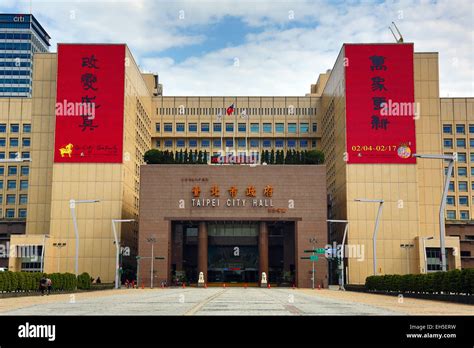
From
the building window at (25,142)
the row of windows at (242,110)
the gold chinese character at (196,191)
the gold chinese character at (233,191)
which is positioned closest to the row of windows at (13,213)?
the building window at (25,142)

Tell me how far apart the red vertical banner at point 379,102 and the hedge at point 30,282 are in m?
53.1

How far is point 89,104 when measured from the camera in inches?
4080

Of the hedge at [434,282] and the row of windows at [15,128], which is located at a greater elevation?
the row of windows at [15,128]

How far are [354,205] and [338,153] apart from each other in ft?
39.7

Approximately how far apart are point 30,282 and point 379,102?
68.4m

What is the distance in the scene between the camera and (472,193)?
121 metres

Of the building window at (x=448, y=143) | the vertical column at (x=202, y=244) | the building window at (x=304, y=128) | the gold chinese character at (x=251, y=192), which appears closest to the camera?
the vertical column at (x=202, y=244)

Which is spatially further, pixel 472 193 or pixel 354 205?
pixel 472 193

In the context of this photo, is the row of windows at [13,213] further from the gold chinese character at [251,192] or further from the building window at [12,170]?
Answer: the gold chinese character at [251,192]

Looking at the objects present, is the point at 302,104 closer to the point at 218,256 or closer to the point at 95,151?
the point at 218,256

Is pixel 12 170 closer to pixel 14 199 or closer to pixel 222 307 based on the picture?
pixel 14 199

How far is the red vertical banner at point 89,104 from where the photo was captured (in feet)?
336

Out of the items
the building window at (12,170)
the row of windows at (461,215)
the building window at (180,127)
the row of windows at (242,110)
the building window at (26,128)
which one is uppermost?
the row of windows at (242,110)
